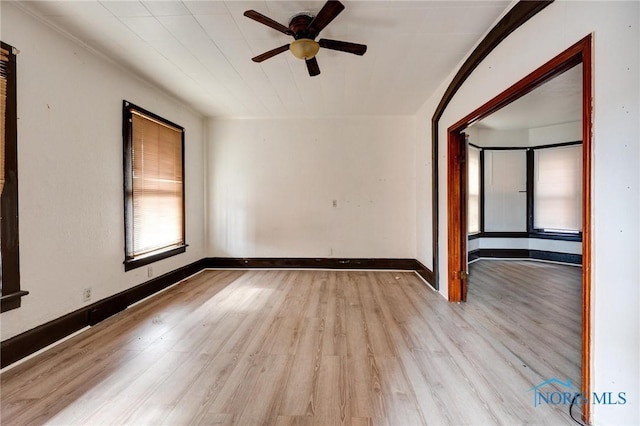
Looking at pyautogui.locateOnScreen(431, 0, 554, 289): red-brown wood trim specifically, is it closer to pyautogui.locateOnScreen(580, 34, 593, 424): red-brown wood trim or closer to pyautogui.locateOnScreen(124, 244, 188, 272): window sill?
pyautogui.locateOnScreen(580, 34, 593, 424): red-brown wood trim

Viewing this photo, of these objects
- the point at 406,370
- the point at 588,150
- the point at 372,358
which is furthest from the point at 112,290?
the point at 588,150

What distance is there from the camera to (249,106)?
4.05 metres

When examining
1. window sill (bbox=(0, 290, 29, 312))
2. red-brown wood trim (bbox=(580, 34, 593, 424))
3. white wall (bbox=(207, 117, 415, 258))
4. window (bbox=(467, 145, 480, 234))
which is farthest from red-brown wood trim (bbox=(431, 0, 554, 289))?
window sill (bbox=(0, 290, 29, 312))

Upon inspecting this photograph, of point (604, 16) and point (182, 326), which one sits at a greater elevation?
point (604, 16)

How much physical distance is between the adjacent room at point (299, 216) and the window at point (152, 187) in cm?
3

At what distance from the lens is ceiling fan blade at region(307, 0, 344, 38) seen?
173cm

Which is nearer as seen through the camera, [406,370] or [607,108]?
[607,108]

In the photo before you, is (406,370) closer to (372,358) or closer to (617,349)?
(372,358)

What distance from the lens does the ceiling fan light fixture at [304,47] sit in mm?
2070

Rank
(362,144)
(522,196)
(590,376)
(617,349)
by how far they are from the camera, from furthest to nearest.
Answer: (522,196), (362,144), (590,376), (617,349)

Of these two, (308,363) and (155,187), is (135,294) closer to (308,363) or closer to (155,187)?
(155,187)

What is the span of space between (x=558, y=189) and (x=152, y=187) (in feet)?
23.4

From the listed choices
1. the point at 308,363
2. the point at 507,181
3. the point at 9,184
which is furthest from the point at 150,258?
the point at 507,181

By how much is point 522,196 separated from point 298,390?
596 centimetres
